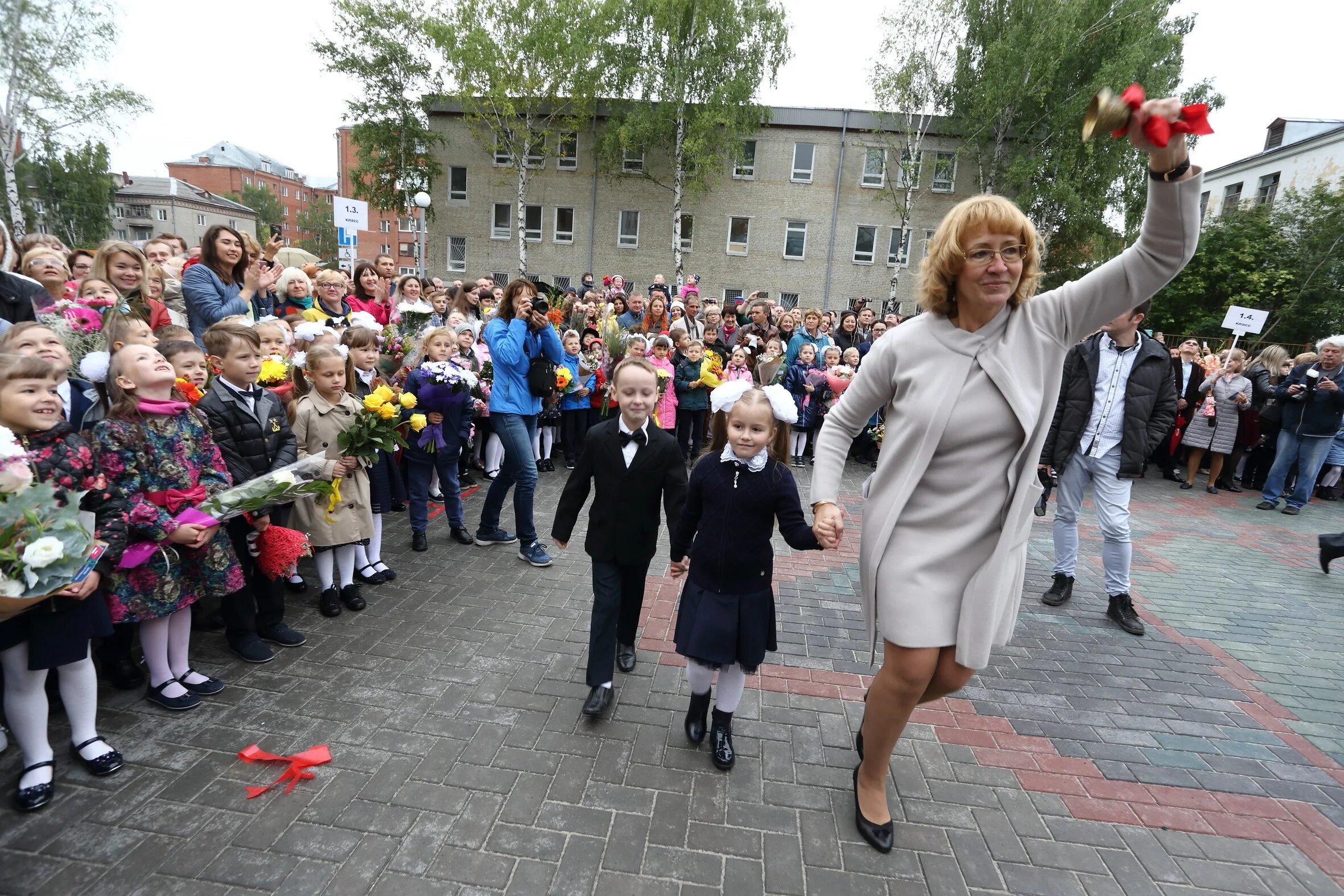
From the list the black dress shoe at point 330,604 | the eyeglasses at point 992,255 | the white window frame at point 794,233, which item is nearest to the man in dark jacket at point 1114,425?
the eyeglasses at point 992,255

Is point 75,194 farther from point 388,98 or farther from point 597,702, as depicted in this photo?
point 597,702

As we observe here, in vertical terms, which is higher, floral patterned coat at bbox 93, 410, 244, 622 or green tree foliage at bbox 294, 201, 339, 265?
green tree foliage at bbox 294, 201, 339, 265

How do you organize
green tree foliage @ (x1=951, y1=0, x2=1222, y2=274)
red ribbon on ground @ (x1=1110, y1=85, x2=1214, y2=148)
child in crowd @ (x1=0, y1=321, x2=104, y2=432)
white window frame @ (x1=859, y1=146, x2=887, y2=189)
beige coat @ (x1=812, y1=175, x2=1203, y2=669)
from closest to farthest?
red ribbon on ground @ (x1=1110, y1=85, x2=1214, y2=148)
beige coat @ (x1=812, y1=175, x2=1203, y2=669)
child in crowd @ (x1=0, y1=321, x2=104, y2=432)
green tree foliage @ (x1=951, y1=0, x2=1222, y2=274)
white window frame @ (x1=859, y1=146, x2=887, y2=189)

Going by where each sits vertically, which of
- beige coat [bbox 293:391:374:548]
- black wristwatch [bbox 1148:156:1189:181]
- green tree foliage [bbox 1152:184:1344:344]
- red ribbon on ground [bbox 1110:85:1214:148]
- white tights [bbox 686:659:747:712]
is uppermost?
green tree foliage [bbox 1152:184:1344:344]

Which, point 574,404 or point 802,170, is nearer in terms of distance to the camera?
point 574,404

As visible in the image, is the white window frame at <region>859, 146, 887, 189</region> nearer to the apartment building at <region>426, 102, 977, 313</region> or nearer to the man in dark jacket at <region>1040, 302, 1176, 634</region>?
the apartment building at <region>426, 102, 977, 313</region>

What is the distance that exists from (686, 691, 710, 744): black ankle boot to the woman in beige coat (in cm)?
91

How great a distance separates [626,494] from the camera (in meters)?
3.41

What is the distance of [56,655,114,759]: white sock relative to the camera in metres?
2.72

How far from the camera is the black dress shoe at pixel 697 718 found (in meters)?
3.15

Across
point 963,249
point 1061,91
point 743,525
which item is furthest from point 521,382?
point 1061,91

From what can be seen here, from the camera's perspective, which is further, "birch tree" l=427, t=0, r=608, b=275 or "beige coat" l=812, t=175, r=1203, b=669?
"birch tree" l=427, t=0, r=608, b=275

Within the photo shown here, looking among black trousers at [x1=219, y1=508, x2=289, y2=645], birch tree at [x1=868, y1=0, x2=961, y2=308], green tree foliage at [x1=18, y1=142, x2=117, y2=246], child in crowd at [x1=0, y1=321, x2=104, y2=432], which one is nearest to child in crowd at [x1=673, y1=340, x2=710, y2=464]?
black trousers at [x1=219, y1=508, x2=289, y2=645]

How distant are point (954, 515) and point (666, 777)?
1682 millimetres
